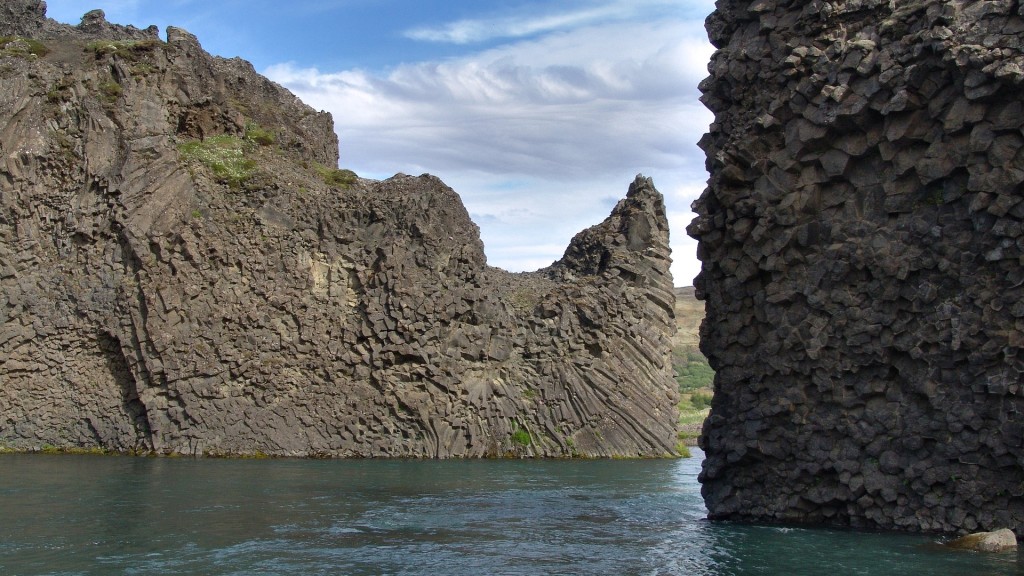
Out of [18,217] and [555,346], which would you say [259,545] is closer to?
[18,217]

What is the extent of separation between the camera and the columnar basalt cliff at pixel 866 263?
2025 centimetres

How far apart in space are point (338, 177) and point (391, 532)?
4302 cm

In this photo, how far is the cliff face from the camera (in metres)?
51.8

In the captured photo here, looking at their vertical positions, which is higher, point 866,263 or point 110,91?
point 110,91

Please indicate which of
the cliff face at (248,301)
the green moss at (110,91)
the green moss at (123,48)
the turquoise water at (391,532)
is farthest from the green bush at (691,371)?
the turquoise water at (391,532)

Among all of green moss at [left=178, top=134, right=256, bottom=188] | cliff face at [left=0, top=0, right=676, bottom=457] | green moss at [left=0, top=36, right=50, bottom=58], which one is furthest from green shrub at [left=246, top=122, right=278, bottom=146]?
green moss at [left=0, top=36, right=50, bottom=58]

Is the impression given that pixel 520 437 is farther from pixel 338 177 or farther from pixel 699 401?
pixel 699 401

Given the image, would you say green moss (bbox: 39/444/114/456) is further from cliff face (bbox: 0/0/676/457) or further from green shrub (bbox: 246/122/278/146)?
green shrub (bbox: 246/122/278/146)

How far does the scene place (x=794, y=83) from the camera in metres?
24.0

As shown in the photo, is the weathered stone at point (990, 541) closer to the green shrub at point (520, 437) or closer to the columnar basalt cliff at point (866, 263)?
the columnar basalt cliff at point (866, 263)

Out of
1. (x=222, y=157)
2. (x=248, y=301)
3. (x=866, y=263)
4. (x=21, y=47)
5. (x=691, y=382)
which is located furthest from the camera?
(x=691, y=382)

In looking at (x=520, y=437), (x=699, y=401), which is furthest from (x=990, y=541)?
(x=699, y=401)

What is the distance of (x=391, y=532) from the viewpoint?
24062mm

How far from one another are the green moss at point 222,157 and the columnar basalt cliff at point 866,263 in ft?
119
